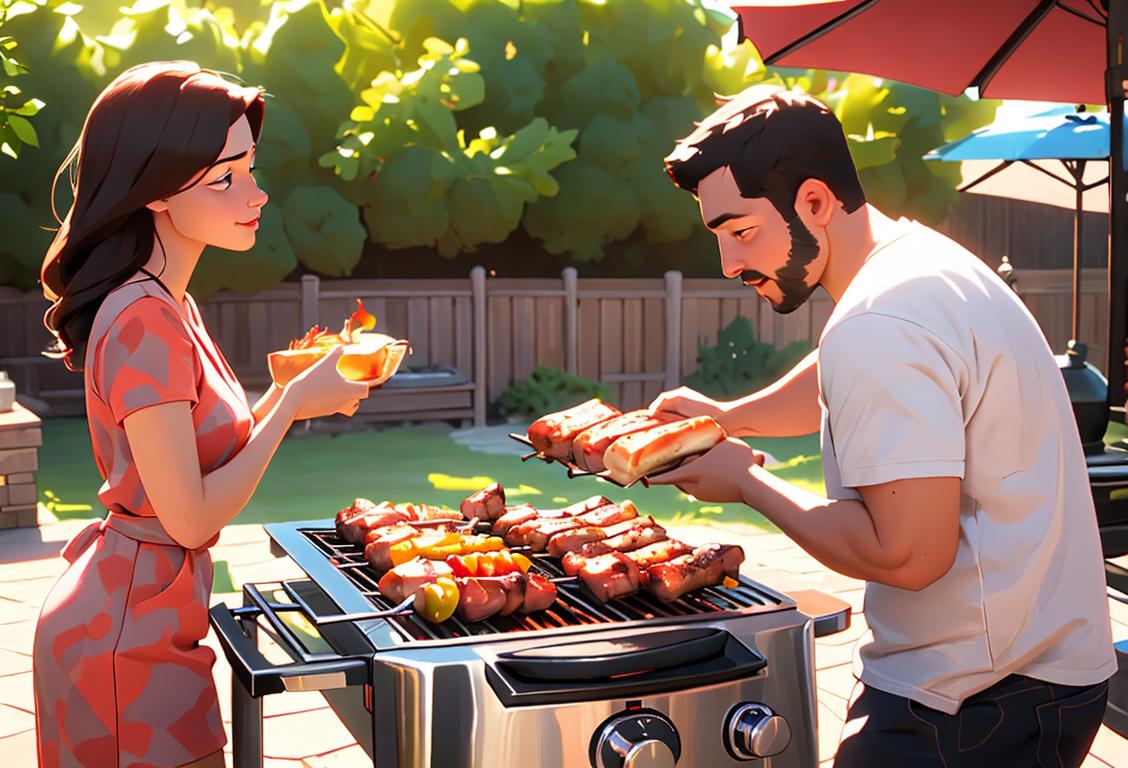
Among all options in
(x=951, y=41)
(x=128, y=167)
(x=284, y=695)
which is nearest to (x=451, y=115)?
(x=951, y=41)

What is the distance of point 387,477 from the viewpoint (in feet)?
36.1

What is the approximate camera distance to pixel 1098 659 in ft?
6.55

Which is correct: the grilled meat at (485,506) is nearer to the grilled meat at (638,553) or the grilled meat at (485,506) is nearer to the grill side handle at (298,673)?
the grilled meat at (638,553)

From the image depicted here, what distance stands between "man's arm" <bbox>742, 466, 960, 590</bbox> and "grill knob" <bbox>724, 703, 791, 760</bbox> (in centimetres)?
42

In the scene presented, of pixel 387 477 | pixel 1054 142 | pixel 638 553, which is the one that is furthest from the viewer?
pixel 387 477

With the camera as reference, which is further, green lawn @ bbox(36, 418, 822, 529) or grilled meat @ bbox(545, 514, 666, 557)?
green lawn @ bbox(36, 418, 822, 529)

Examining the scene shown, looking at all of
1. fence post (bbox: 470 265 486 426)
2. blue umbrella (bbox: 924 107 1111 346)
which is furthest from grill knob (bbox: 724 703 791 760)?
fence post (bbox: 470 265 486 426)

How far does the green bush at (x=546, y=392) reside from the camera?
14.7 m

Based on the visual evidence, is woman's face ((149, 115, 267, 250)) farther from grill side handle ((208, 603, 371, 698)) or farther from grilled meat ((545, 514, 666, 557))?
grilled meat ((545, 514, 666, 557))

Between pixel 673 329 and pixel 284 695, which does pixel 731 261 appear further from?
pixel 673 329

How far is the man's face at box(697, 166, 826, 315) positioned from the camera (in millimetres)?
2070

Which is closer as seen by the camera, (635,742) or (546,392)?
(635,742)

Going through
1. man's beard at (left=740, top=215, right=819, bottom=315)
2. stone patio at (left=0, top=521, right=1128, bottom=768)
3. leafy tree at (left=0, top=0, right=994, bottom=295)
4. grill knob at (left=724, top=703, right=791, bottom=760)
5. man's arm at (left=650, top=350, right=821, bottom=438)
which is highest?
leafy tree at (left=0, top=0, right=994, bottom=295)

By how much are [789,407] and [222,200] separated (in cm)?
142
